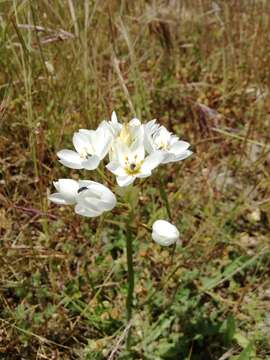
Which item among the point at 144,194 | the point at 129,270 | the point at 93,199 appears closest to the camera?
the point at 93,199

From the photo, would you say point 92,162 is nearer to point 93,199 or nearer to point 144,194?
point 93,199

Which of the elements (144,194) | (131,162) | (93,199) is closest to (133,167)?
(131,162)

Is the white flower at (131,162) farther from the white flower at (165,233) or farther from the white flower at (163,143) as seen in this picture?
the white flower at (165,233)

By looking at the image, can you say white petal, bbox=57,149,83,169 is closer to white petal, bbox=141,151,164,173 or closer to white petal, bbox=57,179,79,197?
white petal, bbox=57,179,79,197

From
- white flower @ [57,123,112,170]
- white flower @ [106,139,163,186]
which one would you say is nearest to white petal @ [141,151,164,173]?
white flower @ [106,139,163,186]

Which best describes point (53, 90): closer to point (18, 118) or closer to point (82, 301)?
point (18, 118)

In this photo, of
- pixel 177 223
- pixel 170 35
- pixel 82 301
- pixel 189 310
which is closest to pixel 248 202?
pixel 177 223

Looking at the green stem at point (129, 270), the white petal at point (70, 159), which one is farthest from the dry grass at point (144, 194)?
the white petal at point (70, 159)

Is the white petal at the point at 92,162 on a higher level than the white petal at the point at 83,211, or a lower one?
higher
